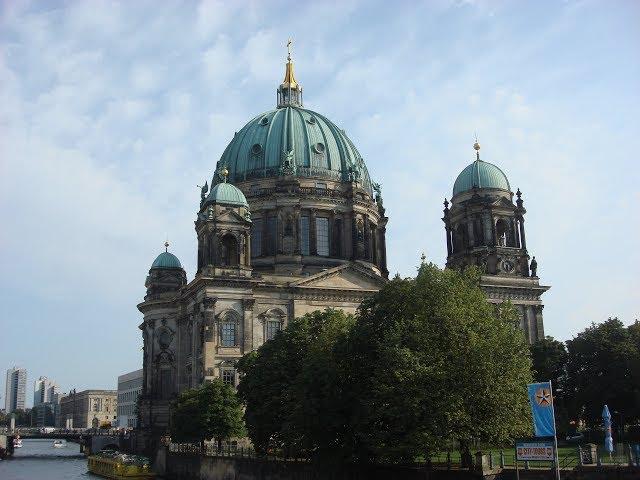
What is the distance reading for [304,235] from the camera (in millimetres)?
93188

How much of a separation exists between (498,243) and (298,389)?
1711 inches

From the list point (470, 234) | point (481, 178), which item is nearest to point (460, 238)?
point (470, 234)

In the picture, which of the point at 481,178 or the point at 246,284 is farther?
the point at 481,178

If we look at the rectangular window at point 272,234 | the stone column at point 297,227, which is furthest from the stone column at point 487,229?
the rectangular window at point 272,234

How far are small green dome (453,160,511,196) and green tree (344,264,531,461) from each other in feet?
140

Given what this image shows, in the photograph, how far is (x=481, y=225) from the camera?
88.2m

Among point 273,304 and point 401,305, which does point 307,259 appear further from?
point 401,305

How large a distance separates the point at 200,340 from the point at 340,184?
2840cm

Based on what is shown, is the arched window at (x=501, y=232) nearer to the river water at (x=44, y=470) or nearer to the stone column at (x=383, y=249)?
the stone column at (x=383, y=249)

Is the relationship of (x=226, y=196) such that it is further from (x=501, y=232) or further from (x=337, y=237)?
(x=501, y=232)

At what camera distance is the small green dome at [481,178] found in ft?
293

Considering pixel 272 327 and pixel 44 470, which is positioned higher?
pixel 272 327

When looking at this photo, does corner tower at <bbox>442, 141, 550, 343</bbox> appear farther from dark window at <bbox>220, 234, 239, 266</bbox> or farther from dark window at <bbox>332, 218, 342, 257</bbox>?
dark window at <bbox>220, 234, 239, 266</bbox>

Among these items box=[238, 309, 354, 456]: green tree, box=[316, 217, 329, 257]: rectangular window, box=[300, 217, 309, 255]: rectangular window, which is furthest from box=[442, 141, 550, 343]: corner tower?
box=[238, 309, 354, 456]: green tree
